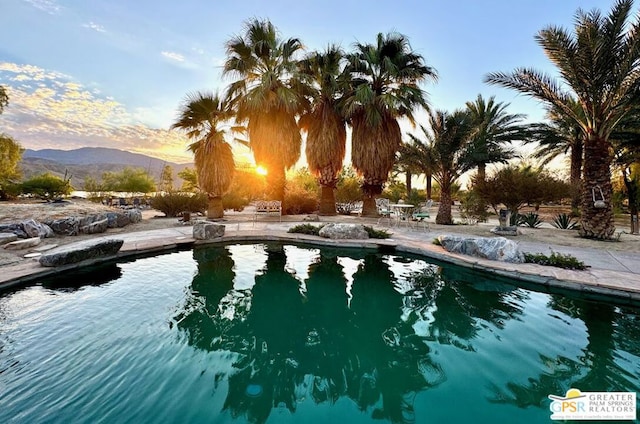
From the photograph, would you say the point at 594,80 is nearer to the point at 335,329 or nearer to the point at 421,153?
the point at 421,153

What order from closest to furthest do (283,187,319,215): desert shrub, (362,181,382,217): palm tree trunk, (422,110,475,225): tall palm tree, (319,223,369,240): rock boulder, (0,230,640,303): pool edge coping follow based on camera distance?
(0,230,640,303): pool edge coping, (319,223,369,240): rock boulder, (422,110,475,225): tall palm tree, (362,181,382,217): palm tree trunk, (283,187,319,215): desert shrub

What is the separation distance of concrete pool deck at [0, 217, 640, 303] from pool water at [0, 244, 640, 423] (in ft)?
1.05

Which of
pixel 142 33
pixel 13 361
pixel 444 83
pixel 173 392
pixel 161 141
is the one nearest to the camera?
pixel 173 392

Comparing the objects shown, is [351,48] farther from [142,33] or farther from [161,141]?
[161,141]

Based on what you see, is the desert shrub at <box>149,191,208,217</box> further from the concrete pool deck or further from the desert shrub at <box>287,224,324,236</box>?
the desert shrub at <box>287,224,324,236</box>

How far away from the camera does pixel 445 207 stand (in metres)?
12.6

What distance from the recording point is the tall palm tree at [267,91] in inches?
477

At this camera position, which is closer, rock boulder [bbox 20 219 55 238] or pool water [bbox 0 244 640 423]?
pool water [bbox 0 244 640 423]

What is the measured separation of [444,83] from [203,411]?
14933 millimetres

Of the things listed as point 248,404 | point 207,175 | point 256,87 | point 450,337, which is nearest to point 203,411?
point 248,404

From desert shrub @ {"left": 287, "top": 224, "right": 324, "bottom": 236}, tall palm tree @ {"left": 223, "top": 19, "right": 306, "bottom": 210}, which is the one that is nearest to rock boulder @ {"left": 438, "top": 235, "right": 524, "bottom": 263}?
desert shrub @ {"left": 287, "top": 224, "right": 324, "bottom": 236}

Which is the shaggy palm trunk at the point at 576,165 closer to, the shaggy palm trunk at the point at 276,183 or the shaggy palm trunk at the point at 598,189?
the shaggy palm trunk at the point at 598,189

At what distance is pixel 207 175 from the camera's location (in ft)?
40.4

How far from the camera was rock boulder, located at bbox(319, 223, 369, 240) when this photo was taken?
861 cm
